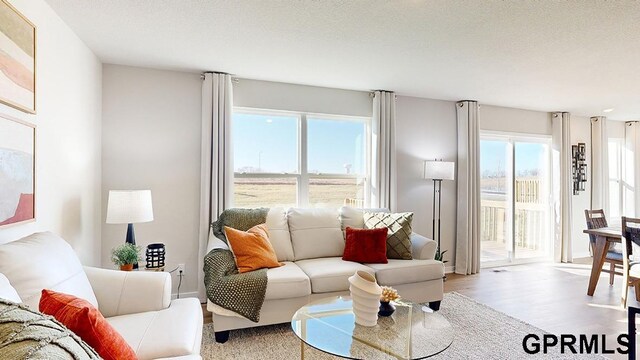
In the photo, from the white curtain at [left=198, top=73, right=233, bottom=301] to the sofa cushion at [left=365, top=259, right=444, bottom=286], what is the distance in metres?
1.74

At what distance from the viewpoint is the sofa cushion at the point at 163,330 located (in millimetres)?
1518

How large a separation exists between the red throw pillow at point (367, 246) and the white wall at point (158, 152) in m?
1.67

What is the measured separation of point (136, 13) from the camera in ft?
7.49

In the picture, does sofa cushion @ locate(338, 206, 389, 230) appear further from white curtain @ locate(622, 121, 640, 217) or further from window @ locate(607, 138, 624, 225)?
white curtain @ locate(622, 121, 640, 217)

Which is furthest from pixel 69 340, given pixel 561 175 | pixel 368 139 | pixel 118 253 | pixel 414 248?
pixel 561 175

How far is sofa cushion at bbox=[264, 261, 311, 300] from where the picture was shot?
261 centimetres

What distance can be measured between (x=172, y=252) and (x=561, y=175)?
5807 millimetres

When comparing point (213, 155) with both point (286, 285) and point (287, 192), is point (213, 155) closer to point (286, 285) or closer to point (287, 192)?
point (287, 192)

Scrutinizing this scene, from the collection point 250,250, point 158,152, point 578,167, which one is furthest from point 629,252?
point 158,152

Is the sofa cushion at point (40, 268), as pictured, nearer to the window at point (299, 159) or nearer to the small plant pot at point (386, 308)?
the small plant pot at point (386, 308)

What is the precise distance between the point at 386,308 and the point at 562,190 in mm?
4765

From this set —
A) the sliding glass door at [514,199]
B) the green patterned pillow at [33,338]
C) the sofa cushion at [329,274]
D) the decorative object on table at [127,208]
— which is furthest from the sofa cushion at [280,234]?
the sliding glass door at [514,199]

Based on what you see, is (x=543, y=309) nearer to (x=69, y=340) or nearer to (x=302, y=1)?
(x=302, y=1)

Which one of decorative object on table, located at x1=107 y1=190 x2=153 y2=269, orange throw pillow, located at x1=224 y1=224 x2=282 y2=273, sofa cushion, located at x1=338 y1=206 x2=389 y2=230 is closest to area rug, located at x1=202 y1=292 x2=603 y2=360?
orange throw pillow, located at x1=224 y1=224 x2=282 y2=273
